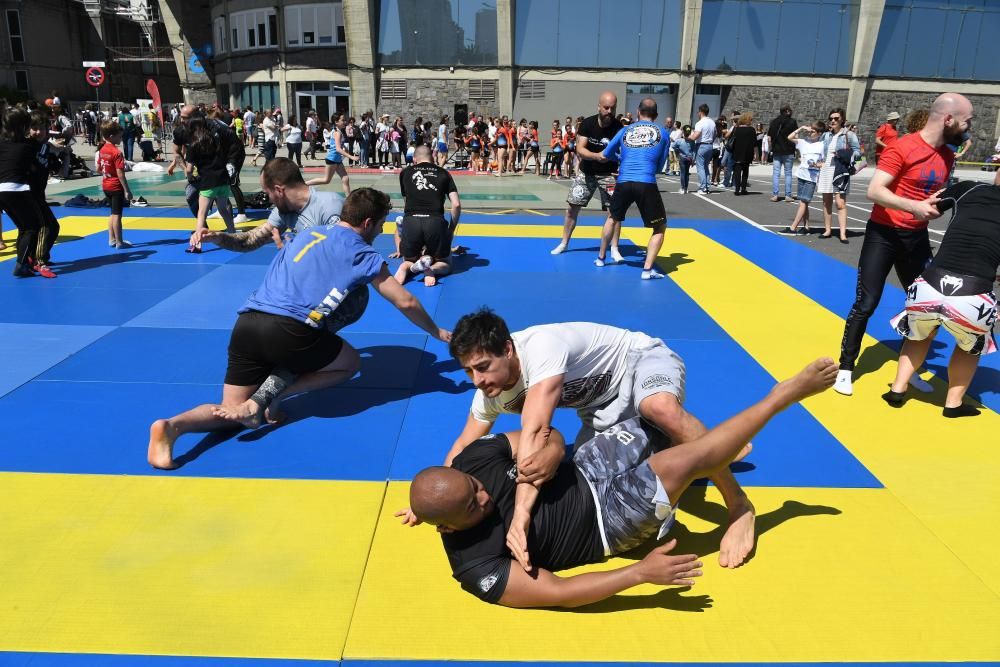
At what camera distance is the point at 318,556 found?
3.15m

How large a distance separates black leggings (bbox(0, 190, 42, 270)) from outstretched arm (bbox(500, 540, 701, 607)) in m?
7.37

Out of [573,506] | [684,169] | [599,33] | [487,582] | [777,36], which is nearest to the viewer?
[487,582]

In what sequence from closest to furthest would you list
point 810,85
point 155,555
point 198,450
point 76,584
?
point 76,584 → point 155,555 → point 198,450 → point 810,85

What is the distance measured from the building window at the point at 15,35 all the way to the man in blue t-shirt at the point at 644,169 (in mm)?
45780

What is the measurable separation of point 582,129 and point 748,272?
8.98 feet

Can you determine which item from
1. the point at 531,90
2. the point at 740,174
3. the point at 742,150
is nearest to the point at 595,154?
the point at 742,150

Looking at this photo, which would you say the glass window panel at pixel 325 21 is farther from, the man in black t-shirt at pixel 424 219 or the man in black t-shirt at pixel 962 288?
the man in black t-shirt at pixel 962 288

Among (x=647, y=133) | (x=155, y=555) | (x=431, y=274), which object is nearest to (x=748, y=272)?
(x=647, y=133)

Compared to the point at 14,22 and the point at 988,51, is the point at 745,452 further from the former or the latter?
the point at 14,22

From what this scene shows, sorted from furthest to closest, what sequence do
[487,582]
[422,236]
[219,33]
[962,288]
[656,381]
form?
[219,33] < [422,236] < [962,288] < [656,381] < [487,582]

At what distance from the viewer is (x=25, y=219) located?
24.9 ft

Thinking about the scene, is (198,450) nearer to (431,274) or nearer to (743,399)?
(743,399)

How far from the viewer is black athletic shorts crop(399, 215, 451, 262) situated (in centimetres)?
802

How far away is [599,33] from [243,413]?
2911cm
